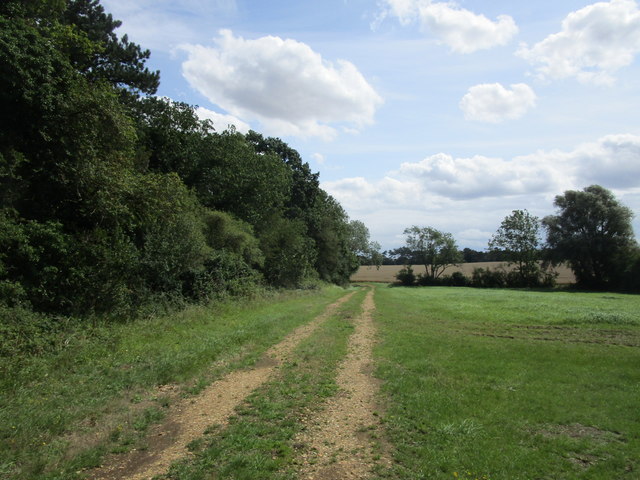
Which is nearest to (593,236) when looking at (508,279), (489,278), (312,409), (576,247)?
(576,247)

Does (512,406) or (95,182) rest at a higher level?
(95,182)

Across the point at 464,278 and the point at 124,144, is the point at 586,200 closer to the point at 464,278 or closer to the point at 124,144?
the point at 464,278

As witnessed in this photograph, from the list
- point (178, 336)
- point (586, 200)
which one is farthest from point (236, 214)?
point (586, 200)

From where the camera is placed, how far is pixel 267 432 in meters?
6.60

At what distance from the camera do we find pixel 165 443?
6.21 m

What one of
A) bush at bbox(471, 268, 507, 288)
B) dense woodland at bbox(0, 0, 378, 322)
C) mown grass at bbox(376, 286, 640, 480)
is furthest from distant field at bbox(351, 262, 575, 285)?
dense woodland at bbox(0, 0, 378, 322)

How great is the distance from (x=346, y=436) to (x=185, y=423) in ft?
9.66

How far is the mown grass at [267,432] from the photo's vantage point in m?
5.30

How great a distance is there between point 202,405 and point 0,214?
9800 mm

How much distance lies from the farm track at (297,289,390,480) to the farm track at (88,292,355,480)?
5.88 ft

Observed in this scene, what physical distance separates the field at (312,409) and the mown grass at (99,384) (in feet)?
0.12

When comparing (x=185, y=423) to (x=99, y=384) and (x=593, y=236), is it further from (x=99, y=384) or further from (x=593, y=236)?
(x=593, y=236)

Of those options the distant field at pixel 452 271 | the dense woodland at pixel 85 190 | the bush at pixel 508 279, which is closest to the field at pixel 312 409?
the dense woodland at pixel 85 190

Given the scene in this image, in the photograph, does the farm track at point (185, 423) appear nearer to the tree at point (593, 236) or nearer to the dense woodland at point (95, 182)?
the dense woodland at point (95, 182)
